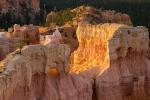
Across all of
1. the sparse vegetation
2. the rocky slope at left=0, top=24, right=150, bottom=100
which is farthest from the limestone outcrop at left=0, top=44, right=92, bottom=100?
the sparse vegetation

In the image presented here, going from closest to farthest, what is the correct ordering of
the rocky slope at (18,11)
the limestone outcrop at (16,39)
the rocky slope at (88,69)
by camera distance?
the rocky slope at (88,69) → the limestone outcrop at (16,39) → the rocky slope at (18,11)

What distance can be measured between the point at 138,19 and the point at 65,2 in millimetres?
28942

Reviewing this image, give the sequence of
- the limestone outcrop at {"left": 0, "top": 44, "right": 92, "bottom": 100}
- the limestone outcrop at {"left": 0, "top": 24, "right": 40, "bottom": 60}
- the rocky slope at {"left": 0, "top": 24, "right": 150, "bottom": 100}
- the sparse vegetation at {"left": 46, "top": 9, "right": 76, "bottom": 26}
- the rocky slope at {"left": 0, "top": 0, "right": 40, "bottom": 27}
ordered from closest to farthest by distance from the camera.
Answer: the limestone outcrop at {"left": 0, "top": 44, "right": 92, "bottom": 100}
the rocky slope at {"left": 0, "top": 24, "right": 150, "bottom": 100}
the limestone outcrop at {"left": 0, "top": 24, "right": 40, "bottom": 60}
the sparse vegetation at {"left": 46, "top": 9, "right": 76, "bottom": 26}
the rocky slope at {"left": 0, "top": 0, "right": 40, "bottom": 27}

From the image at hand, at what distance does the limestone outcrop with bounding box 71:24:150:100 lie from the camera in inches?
897

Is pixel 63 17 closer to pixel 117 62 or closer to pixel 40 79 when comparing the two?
pixel 117 62

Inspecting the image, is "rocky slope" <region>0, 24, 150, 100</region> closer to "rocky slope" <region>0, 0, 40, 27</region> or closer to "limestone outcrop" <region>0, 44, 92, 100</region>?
"limestone outcrop" <region>0, 44, 92, 100</region>

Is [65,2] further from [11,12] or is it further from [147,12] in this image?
[147,12]

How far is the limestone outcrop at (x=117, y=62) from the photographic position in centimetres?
2278

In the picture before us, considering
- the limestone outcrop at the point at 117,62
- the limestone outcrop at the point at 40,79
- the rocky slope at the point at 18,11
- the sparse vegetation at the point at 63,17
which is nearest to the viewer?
the limestone outcrop at the point at 40,79

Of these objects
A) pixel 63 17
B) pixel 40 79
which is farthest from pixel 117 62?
pixel 63 17

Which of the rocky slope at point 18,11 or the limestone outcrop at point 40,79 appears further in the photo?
the rocky slope at point 18,11

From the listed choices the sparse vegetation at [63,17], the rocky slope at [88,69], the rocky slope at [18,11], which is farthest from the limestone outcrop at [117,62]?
the rocky slope at [18,11]

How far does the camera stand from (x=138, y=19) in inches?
2800

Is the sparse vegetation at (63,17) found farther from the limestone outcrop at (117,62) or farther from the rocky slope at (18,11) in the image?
the rocky slope at (18,11)
